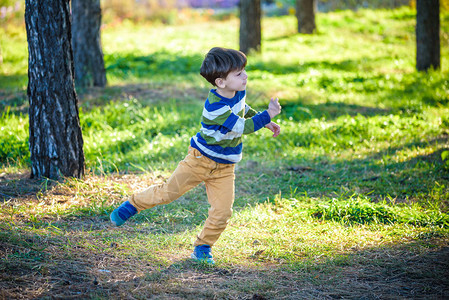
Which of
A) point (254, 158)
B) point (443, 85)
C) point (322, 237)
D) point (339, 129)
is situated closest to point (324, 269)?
point (322, 237)

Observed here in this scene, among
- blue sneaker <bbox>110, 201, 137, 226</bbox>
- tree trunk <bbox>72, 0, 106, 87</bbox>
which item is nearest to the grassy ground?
blue sneaker <bbox>110, 201, 137, 226</bbox>

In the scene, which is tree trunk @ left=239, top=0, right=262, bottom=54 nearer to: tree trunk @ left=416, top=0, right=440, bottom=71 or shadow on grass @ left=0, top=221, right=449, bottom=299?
tree trunk @ left=416, top=0, right=440, bottom=71

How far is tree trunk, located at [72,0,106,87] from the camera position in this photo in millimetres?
8047

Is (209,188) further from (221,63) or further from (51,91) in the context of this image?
(51,91)

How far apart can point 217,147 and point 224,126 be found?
18cm

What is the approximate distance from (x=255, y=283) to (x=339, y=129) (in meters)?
4.46

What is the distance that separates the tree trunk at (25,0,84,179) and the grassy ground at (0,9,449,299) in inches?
11.5

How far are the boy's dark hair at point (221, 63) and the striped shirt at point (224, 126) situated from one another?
0.17 meters

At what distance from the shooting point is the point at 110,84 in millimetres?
8859

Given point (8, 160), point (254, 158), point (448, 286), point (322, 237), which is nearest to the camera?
point (448, 286)

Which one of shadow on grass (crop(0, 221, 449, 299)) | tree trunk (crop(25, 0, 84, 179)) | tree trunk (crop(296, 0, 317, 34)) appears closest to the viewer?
shadow on grass (crop(0, 221, 449, 299))

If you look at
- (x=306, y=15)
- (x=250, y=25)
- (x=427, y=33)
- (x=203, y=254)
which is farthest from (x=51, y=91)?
(x=306, y=15)

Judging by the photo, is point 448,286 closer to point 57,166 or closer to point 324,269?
point 324,269

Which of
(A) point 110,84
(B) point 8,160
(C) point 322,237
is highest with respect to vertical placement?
(A) point 110,84
